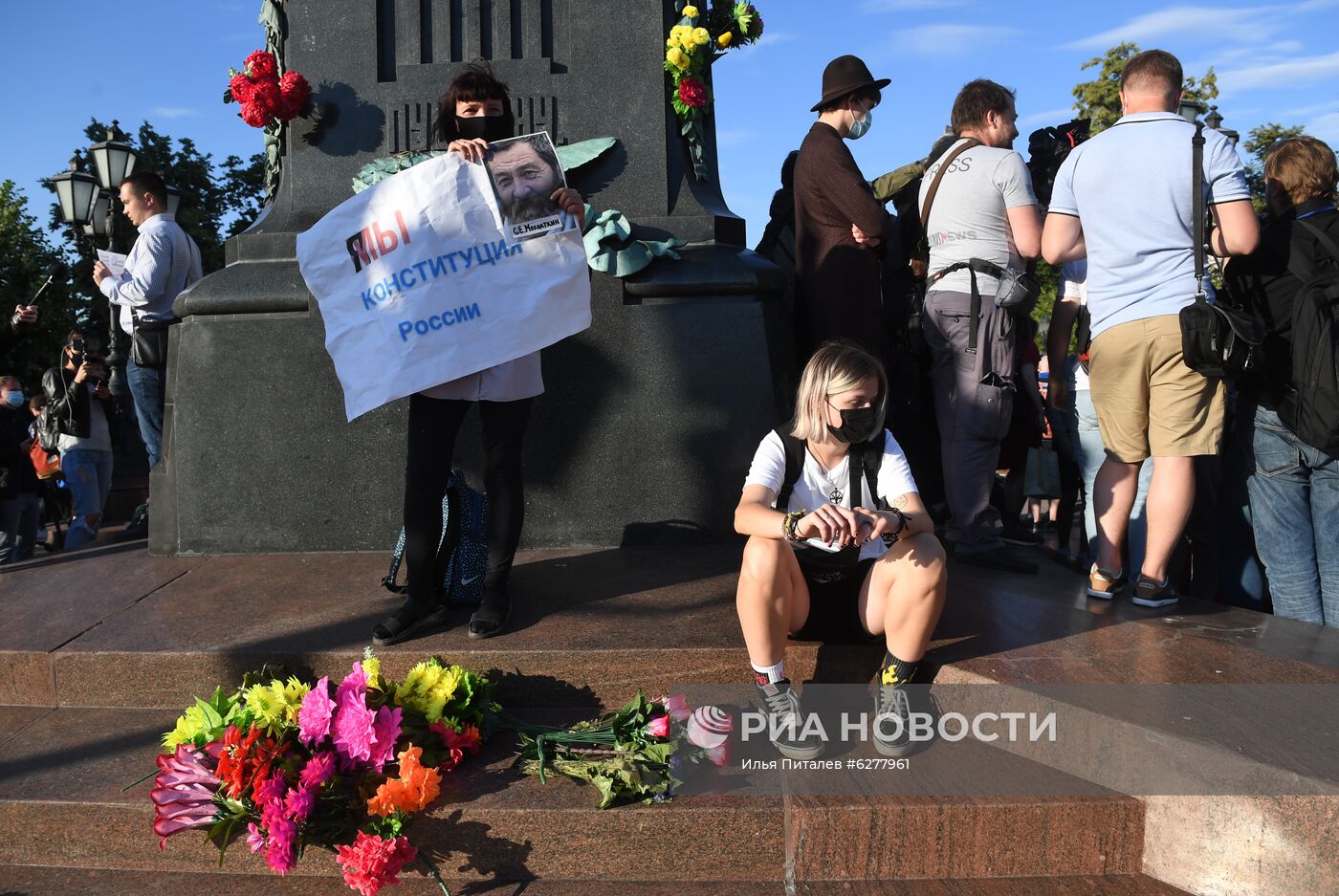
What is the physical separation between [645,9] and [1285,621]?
399cm

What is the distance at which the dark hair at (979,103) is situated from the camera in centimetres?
463

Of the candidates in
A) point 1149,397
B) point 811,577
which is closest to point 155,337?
point 811,577

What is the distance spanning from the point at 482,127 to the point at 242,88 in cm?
219

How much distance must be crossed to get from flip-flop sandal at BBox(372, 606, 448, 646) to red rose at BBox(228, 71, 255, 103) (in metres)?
2.96

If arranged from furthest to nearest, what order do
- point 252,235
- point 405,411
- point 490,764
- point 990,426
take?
point 252,235 < point 405,411 < point 990,426 < point 490,764

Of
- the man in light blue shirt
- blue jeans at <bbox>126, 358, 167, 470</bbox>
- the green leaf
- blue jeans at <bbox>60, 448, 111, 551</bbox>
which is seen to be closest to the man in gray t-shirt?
the green leaf

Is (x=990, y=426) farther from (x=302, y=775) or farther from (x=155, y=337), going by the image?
(x=155, y=337)

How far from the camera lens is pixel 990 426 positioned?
14.8 feet

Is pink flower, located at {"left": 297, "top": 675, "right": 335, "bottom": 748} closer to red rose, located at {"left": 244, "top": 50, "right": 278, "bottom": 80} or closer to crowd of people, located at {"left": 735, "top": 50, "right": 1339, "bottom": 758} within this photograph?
crowd of people, located at {"left": 735, "top": 50, "right": 1339, "bottom": 758}

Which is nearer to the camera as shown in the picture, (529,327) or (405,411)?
(529,327)

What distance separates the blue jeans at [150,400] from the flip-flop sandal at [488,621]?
10.6 feet

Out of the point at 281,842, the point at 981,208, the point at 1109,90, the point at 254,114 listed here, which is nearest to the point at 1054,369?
the point at 981,208

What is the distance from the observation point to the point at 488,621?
3701mm

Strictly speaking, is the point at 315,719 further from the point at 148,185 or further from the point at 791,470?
the point at 148,185
